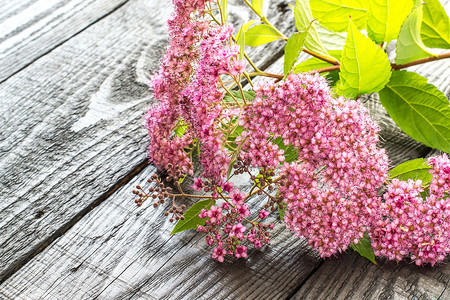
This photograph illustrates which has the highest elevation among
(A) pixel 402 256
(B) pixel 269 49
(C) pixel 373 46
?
(C) pixel 373 46

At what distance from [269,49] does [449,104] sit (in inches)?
19.7

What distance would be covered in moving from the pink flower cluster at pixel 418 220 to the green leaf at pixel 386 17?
25 centimetres

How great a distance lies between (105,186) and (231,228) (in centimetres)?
28

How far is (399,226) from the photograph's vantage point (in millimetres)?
638

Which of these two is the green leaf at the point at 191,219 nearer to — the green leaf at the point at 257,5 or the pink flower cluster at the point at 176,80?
the pink flower cluster at the point at 176,80

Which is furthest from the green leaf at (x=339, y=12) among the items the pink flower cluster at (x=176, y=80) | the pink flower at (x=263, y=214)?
the pink flower at (x=263, y=214)

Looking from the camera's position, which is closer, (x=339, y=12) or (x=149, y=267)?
(x=149, y=267)

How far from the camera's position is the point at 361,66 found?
2.35 ft

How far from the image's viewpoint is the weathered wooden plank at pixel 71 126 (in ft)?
2.71

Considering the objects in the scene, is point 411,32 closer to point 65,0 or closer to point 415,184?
point 415,184

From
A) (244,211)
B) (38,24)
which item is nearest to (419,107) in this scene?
(244,211)

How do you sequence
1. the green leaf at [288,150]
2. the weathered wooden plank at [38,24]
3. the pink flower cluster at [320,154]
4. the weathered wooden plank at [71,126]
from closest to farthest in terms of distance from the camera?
the pink flower cluster at [320,154]
the green leaf at [288,150]
the weathered wooden plank at [71,126]
the weathered wooden plank at [38,24]

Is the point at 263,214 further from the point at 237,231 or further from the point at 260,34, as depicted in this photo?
the point at 260,34

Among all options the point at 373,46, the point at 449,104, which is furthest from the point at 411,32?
the point at 449,104
